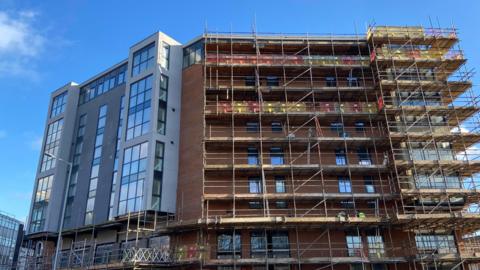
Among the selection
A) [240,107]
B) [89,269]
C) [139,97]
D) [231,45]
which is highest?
[231,45]

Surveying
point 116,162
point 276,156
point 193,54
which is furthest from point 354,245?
point 116,162

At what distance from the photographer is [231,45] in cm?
3244

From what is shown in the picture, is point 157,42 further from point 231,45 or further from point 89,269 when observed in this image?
point 89,269

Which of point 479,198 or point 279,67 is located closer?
point 479,198

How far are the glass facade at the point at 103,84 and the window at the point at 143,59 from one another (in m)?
3.46

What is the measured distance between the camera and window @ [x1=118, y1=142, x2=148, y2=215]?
29.8 metres

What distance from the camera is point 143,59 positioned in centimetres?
3503

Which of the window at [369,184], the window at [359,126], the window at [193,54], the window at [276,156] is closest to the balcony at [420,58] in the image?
the window at [359,126]

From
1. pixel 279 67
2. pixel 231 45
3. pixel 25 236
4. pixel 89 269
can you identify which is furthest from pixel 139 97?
pixel 25 236

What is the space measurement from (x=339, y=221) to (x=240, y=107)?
430 inches

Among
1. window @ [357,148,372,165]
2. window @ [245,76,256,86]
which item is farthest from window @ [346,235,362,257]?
window @ [245,76,256,86]

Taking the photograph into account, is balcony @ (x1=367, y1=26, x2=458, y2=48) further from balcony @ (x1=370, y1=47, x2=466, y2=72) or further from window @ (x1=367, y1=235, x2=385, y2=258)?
window @ (x1=367, y1=235, x2=385, y2=258)

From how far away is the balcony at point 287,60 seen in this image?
31344mm

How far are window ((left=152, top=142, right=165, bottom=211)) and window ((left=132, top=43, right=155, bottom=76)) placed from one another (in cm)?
765
